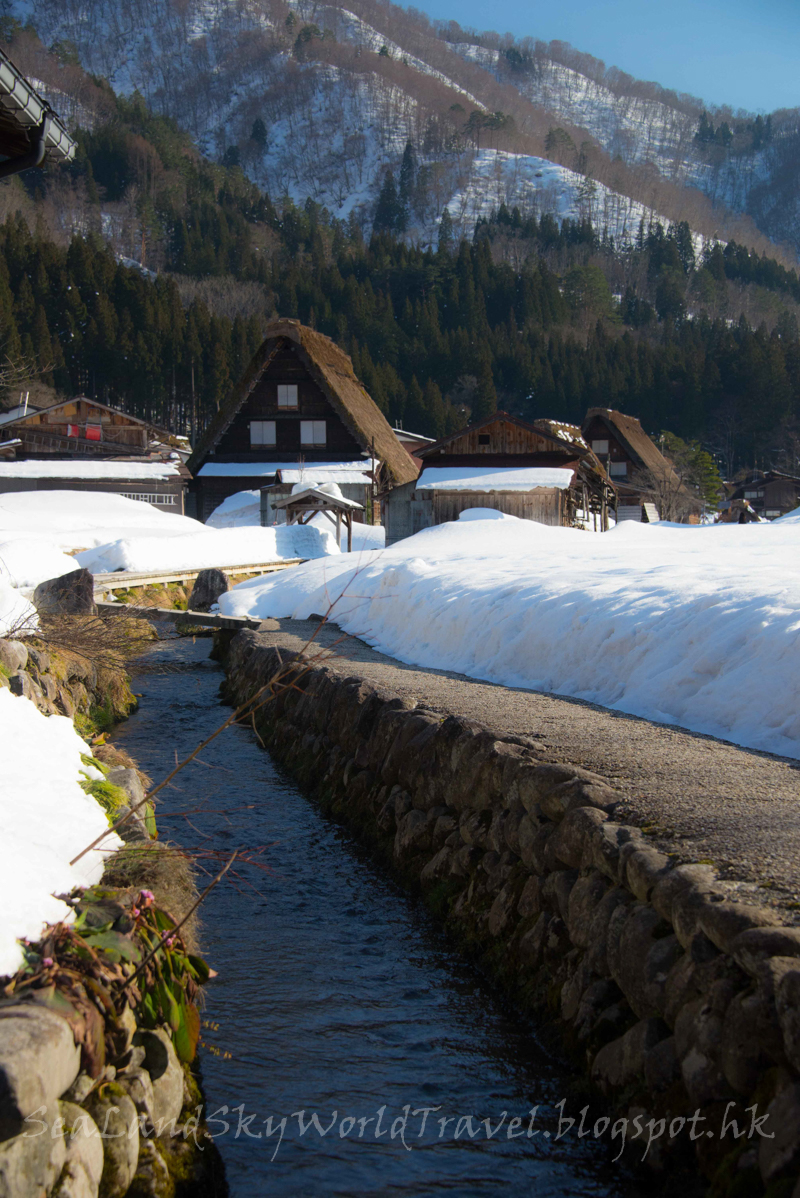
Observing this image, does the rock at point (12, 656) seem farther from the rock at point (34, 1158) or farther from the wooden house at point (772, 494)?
the wooden house at point (772, 494)

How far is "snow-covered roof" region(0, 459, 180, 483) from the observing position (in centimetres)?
3475

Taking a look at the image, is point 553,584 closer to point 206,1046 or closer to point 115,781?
point 115,781

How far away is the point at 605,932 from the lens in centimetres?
353

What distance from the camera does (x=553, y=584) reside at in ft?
30.3

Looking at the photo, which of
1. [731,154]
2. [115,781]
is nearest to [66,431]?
[115,781]

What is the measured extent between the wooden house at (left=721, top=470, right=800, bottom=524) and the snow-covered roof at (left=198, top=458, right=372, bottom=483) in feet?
68.1

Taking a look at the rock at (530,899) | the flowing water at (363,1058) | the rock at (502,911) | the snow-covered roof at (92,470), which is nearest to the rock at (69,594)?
the flowing water at (363,1058)

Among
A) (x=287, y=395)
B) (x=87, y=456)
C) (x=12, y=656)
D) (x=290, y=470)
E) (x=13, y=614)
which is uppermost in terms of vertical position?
(x=287, y=395)

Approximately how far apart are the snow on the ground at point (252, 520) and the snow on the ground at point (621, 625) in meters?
16.2

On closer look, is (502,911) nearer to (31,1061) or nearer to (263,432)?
(31,1061)

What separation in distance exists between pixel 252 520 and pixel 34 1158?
104 ft

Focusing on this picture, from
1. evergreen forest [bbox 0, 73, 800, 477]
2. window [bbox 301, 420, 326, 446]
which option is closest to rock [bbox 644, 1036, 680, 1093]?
window [bbox 301, 420, 326, 446]

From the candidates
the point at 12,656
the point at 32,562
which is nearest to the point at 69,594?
the point at 32,562

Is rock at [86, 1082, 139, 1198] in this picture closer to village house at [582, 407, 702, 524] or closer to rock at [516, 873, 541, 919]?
rock at [516, 873, 541, 919]
